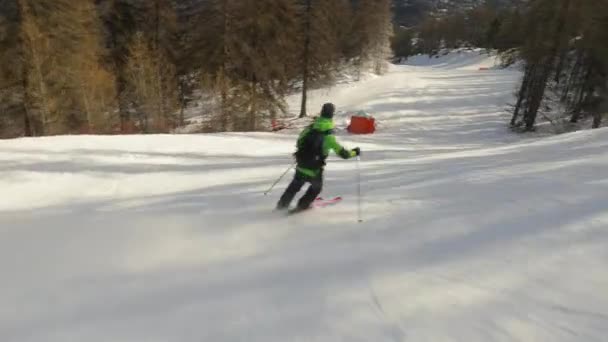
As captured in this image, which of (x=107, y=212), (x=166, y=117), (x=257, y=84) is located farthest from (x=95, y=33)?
(x=107, y=212)

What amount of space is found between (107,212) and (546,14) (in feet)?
83.8

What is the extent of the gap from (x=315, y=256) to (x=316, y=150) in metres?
1.64

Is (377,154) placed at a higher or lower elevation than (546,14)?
lower

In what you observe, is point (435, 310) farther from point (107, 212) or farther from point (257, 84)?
point (257, 84)

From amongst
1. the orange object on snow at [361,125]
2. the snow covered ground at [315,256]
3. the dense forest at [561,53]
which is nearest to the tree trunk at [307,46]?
the orange object on snow at [361,125]

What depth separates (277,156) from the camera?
13.4 meters

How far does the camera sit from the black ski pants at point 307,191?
5.78m

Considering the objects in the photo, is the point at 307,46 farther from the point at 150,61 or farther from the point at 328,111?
the point at 328,111

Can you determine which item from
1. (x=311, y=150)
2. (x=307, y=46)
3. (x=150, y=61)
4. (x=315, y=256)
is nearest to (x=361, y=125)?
(x=307, y=46)

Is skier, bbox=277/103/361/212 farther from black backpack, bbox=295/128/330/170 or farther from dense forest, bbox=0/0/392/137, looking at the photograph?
dense forest, bbox=0/0/392/137

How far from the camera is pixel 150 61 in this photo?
23.5 m

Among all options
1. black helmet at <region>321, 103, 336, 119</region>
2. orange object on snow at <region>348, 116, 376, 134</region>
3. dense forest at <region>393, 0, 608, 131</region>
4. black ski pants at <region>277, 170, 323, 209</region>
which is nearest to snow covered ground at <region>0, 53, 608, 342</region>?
black ski pants at <region>277, 170, 323, 209</region>

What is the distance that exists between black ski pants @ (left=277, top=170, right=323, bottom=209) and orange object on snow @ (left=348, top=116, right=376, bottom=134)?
17.9 metres

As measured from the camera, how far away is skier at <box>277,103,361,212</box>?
542cm
